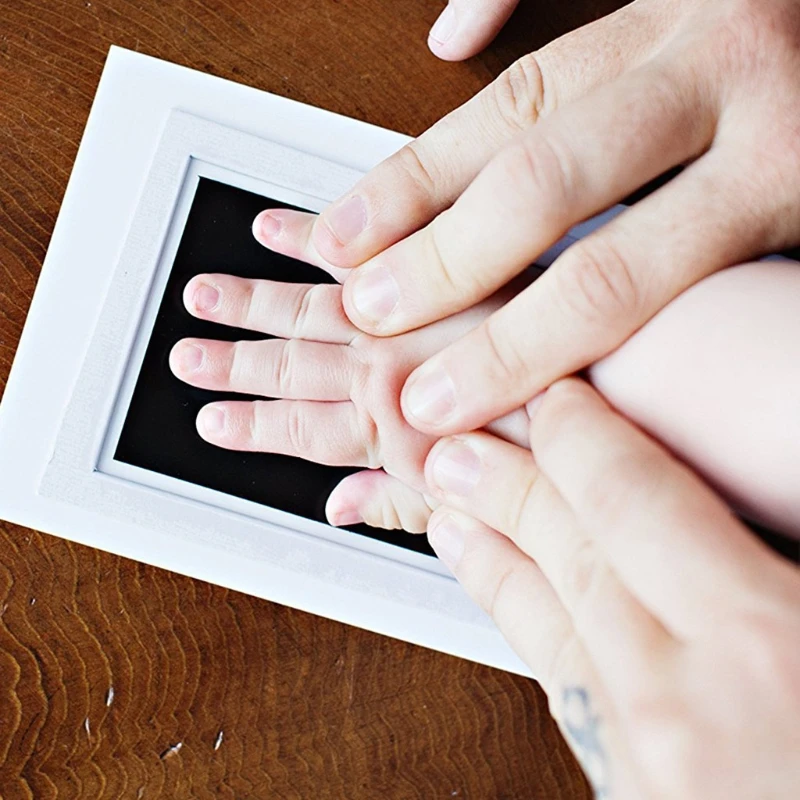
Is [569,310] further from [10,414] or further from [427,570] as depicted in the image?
[10,414]

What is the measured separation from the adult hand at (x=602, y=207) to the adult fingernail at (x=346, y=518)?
0.09 metres

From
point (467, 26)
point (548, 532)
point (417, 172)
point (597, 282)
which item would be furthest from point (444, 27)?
point (548, 532)

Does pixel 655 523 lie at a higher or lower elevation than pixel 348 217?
lower

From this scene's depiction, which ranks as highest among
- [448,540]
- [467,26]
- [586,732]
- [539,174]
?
[467,26]

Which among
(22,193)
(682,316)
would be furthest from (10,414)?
(682,316)

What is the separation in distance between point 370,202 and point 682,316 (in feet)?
0.58

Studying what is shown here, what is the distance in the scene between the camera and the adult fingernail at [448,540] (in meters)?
0.48

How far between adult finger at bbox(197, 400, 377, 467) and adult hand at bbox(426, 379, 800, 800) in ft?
0.32

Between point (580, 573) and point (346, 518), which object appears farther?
point (346, 518)

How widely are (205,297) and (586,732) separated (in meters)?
0.32

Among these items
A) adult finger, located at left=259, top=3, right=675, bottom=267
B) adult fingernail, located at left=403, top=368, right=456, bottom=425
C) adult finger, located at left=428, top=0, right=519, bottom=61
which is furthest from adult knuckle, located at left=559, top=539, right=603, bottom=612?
adult finger, located at left=428, top=0, right=519, bottom=61

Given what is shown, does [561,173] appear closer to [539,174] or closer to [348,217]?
[539,174]

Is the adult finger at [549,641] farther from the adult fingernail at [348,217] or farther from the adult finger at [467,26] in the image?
the adult finger at [467,26]

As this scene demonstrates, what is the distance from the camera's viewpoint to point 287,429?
20.2 inches
